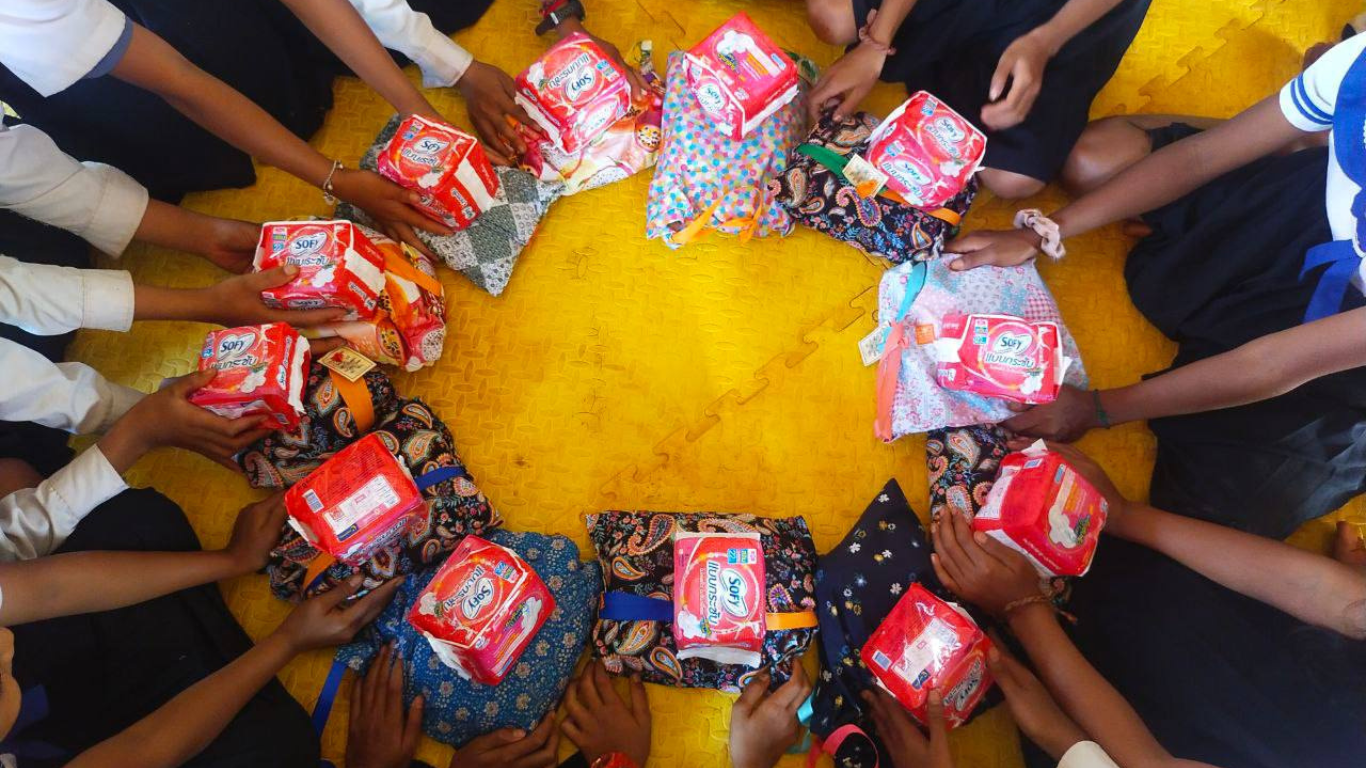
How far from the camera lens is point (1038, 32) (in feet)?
4.73

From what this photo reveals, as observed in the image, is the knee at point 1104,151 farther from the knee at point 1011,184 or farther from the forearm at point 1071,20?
the forearm at point 1071,20

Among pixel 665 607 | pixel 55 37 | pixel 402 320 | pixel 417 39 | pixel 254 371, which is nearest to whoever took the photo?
pixel 55 37

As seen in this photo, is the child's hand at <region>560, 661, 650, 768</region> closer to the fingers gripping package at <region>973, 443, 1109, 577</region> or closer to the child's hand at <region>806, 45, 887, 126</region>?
the fingers gripping package at <region>973, 443, 1109, 577</region>

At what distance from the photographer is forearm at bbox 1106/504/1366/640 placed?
43.1 inches

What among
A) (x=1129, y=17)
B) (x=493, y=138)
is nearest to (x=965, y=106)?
(x=1129, y=17)

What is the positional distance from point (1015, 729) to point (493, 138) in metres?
1.44

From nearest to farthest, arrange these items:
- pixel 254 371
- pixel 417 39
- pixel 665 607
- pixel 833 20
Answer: pixel 254 371
pixel 665 607
pixel 417 39
pixel 833 20

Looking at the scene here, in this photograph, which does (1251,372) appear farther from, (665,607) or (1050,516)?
(665,607)

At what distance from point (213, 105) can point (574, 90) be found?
60 centimetres

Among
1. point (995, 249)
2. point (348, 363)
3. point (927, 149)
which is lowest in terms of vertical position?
point (995, 249)

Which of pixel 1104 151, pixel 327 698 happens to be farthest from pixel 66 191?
pixel 1104 151

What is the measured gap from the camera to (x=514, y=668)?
4.02 ft

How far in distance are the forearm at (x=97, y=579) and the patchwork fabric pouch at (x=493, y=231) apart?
2.06 ft

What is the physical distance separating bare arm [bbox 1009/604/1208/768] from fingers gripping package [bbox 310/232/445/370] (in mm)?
1092
